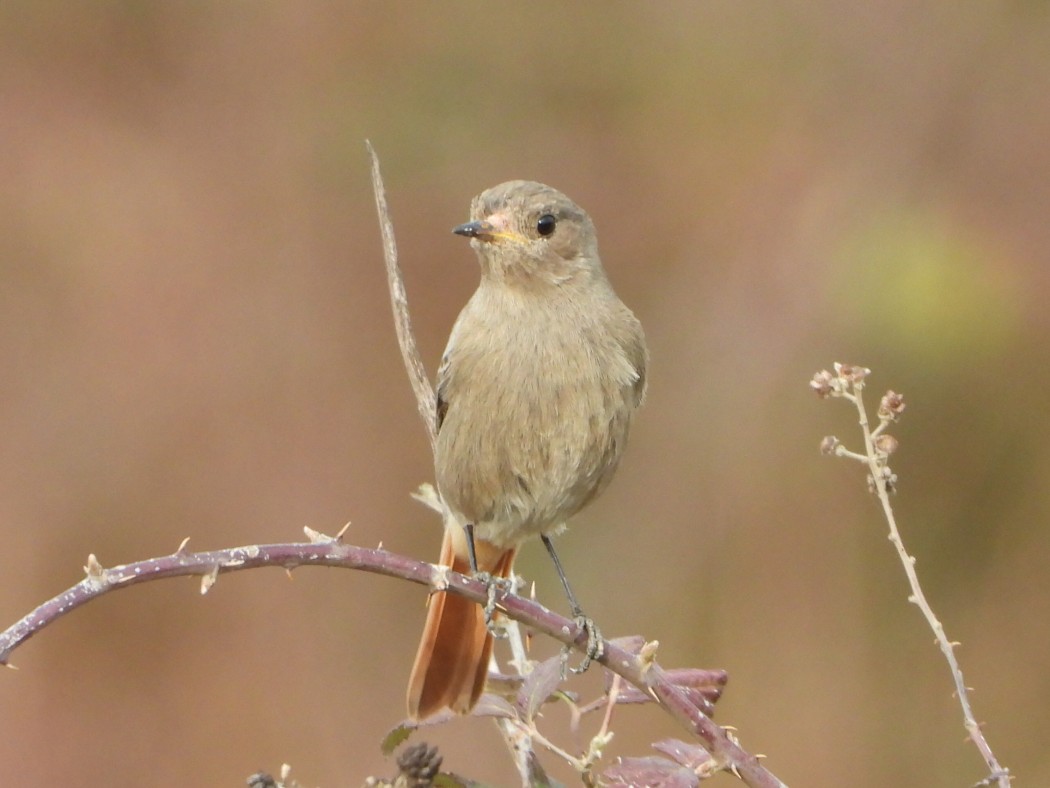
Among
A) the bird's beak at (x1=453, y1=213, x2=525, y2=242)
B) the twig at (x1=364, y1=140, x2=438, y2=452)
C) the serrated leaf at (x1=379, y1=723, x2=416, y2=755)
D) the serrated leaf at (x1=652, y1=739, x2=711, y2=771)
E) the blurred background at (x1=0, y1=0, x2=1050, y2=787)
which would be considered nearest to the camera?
the serrated leaf at (x1=652, y1=739, x2=711, y2=771)

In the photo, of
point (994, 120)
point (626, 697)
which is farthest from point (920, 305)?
point (626, 697)

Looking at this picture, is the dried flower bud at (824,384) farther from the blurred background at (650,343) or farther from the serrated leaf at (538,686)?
the blurred background at (650,343)

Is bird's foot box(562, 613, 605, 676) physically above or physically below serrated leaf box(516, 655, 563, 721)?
above

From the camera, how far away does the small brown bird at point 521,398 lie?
352cm

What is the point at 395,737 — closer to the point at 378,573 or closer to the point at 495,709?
the point at 495,709

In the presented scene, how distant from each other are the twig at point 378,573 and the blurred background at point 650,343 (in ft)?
10.9

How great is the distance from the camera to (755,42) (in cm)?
621

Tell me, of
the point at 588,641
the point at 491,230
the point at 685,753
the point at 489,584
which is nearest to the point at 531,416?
the point at 491,230

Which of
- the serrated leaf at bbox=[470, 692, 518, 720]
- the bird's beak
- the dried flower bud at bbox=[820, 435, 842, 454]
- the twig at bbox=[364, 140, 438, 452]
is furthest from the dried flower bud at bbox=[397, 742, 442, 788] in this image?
the bird's beak

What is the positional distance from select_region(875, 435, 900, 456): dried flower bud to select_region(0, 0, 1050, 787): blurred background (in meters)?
3.10

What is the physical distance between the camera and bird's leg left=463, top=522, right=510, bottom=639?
2365 millimetres

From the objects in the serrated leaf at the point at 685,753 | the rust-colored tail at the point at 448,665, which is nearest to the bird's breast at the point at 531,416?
the rust-colored tail at the point at 448,665

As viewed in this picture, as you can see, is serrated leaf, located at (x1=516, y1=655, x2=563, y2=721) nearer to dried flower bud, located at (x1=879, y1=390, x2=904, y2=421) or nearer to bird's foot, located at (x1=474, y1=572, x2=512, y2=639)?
bird's foot, located at (x1=474, y1=572, x2=512, y2=639)

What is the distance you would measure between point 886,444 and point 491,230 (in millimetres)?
1691
